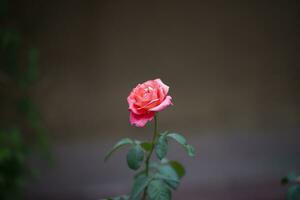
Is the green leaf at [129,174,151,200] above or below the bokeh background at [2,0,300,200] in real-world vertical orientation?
below

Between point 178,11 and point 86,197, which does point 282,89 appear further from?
point 86,197

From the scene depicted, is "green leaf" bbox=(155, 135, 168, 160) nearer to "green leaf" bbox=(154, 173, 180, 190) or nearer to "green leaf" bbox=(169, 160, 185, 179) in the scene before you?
"green leaf" bbox=(154, 173, 180, 190)

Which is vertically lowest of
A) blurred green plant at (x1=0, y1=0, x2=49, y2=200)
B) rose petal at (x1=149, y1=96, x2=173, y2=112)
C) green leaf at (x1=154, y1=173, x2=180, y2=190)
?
green leaf at (x1=154, y1=173, x2=180, y2=190)

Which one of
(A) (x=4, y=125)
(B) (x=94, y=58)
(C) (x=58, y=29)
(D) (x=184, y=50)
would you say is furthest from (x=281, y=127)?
(A) (x=4, y=125)

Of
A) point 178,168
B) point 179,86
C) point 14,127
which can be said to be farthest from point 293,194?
point 179,86

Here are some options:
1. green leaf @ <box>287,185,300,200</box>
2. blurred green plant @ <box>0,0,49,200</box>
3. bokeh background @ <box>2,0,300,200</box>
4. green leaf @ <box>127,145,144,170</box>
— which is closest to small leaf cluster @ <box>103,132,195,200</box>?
green leaf @ <box>127,145,144,170</box>

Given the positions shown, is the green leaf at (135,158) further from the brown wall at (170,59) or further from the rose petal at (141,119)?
the brown wall at (170,59)
